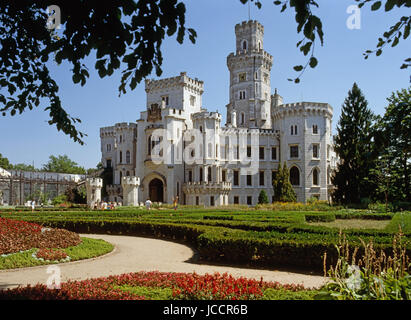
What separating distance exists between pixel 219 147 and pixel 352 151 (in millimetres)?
17157

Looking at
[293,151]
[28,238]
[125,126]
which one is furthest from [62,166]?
[28,238]

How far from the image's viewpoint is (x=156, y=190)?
49.0 metres

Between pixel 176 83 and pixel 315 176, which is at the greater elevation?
pixel 176 83

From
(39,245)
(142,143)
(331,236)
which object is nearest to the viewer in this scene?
(331,236)

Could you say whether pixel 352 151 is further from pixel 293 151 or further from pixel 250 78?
pixel 250 78

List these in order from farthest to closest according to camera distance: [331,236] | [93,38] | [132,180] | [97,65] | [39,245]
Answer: [132,180]
[39,245]
[331,236]
[97,65]
[93,38]

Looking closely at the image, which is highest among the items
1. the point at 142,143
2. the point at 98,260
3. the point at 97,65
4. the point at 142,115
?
the point at 142,115

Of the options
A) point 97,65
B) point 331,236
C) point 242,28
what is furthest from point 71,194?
point 97,65

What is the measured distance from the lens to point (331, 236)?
11.7m

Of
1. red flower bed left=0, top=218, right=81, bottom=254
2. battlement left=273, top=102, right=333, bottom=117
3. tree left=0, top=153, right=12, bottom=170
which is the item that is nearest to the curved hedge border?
red flower bed left=0, top=218, right=81, bottom=254

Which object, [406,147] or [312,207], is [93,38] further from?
[312,207]

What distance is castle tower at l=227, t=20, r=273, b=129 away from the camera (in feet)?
175

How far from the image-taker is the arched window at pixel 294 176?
154ft
